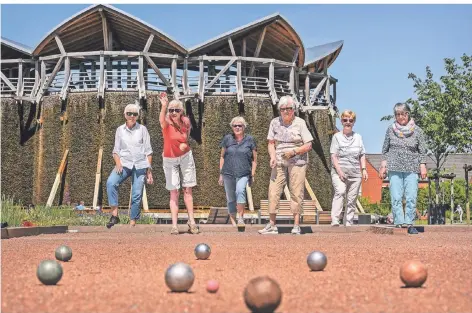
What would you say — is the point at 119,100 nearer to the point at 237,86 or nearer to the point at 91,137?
the point at 91,137

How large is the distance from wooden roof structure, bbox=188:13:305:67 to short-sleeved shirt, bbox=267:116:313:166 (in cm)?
2385

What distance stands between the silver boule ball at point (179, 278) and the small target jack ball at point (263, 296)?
0.77m

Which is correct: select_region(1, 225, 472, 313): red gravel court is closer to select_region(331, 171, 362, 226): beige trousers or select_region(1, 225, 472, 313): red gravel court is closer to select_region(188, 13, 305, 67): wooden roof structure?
select_region(331, 171, 362, 226): beige trousers

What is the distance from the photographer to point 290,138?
34.3ft

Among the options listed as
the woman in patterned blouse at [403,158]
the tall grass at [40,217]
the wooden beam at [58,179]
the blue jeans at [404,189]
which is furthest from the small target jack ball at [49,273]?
the wooden beam at [58,179]

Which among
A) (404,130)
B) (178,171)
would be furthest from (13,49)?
(404,130)

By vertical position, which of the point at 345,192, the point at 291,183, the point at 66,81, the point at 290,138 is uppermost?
the point at 66,81

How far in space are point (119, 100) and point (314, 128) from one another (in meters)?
10.3

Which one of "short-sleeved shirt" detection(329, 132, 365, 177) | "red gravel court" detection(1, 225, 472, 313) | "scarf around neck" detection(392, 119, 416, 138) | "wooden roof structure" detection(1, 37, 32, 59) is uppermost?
"wooden roof structure" detection(1, 37, 32, 59)

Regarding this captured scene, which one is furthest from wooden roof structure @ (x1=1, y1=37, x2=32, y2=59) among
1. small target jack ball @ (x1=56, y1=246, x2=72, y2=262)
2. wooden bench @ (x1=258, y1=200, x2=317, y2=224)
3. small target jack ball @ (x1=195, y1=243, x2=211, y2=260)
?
small target jack ball @ (x1=195, y1=243, x2=211, y2=260)

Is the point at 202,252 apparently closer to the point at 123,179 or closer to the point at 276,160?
the point at 276,160

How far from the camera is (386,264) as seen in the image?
5.96 meters

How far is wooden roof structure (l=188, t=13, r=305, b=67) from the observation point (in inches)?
1396

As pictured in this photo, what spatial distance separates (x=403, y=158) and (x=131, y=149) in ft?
13.9
